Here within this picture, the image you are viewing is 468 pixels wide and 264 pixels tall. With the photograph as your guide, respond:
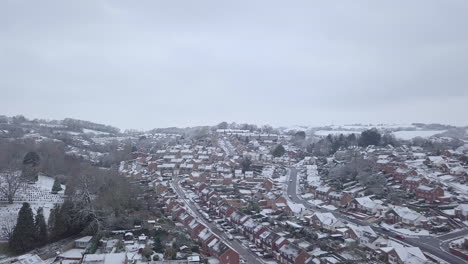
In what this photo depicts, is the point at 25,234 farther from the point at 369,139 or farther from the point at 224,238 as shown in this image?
the point at 369,139

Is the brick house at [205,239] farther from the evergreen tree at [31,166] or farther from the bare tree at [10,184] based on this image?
the evergreen tree at [31,166]

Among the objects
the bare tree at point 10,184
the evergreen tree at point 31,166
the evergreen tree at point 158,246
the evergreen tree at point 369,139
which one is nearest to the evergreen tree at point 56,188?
the evergreen tree at point 31,166

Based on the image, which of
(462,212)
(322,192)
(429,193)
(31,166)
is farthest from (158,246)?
(429,193)

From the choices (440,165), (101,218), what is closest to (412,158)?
(440,165)

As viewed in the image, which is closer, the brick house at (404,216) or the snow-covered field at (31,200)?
the snow-covered field at (31,200)

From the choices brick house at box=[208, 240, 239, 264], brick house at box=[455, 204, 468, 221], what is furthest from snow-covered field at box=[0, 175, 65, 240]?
brick house at box=[455, 204, 468, 221]

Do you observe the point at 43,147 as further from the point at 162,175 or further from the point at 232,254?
the point at 232,254
